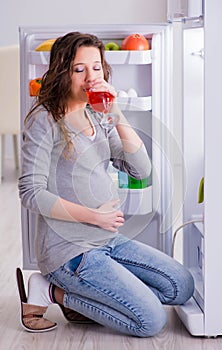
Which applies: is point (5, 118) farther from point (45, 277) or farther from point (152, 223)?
point (45, 277)

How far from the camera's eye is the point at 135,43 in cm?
239

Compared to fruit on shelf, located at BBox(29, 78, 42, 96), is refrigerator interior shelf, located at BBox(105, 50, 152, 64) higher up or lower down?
higher up

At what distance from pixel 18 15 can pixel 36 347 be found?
4211 millimetres

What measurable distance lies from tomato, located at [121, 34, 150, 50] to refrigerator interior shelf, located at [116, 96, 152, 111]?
156mm

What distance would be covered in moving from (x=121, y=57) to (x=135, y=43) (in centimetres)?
6

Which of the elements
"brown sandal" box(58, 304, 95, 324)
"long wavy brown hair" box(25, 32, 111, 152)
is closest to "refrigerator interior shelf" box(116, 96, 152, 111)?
"long wavy brown hair" box(25, 32, 111, 152)

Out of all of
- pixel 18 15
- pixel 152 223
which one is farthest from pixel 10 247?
pixel 18 15

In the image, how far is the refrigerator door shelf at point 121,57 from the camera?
2.38 m

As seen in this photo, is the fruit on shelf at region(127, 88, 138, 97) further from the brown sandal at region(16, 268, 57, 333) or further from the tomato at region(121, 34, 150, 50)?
the brown sandal at region(16, 268, 57, 333)

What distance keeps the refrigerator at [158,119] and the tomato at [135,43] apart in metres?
0.02

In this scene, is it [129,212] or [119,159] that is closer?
[119,159]

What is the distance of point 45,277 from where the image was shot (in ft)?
6.90

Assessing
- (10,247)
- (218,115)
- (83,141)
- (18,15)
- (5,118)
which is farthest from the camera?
(18,15)

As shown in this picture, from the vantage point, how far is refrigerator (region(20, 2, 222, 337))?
230cm
